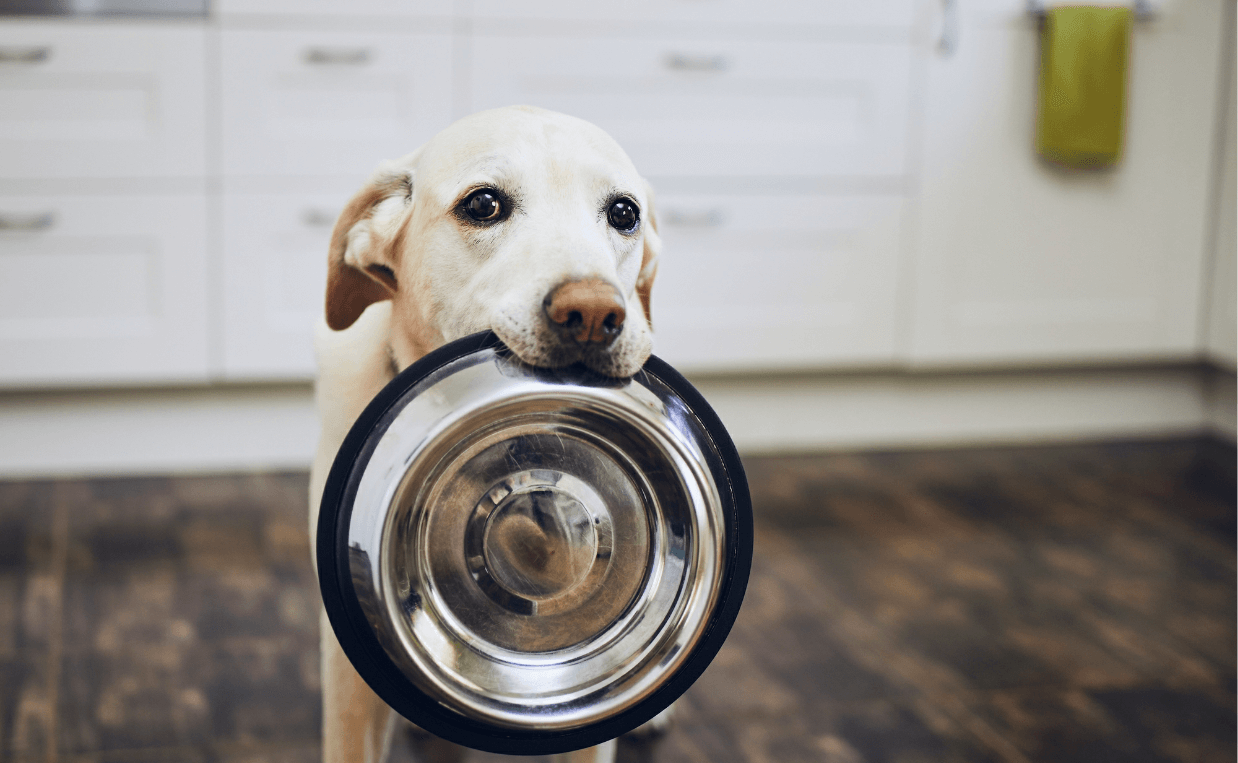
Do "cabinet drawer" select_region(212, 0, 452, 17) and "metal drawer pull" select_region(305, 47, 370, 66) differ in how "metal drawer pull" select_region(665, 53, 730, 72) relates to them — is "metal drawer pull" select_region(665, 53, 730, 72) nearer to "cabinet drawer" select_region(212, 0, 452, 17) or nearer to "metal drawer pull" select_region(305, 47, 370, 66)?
"cabinet drawer" select_region(212, 0, 452, 17)

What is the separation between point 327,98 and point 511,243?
1465 mm

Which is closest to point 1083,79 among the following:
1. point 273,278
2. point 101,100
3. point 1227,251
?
point 1227,251

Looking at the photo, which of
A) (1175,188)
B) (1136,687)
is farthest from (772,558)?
(1175,188)

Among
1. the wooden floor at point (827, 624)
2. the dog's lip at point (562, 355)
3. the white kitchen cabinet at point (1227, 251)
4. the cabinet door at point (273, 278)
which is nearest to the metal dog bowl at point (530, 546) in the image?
the dog's lip at point (562, 355)

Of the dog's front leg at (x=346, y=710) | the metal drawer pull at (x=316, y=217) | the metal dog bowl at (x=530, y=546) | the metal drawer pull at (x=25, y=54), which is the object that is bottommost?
the dog's front leg at (x=346, y=710)

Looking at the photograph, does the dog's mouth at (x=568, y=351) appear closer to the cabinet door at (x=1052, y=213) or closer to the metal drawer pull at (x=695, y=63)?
the metal drawer pull at (x=695, y=63)

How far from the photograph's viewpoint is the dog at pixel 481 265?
70 centimetres

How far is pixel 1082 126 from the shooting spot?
227cm

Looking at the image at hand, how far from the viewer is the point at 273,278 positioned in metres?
2.12

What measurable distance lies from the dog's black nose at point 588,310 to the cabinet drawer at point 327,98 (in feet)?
4.94

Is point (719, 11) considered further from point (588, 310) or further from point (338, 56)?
point (588, 310)

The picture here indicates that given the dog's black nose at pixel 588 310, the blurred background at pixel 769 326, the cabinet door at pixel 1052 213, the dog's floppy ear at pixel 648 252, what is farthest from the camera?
the cabinet door at pixel 1052 213

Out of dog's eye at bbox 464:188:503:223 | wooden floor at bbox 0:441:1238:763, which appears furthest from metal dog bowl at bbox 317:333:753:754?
wooden floor at bbox 0:441:1238:763

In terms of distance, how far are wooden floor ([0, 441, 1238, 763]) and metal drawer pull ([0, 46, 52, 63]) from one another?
763 millimetres
